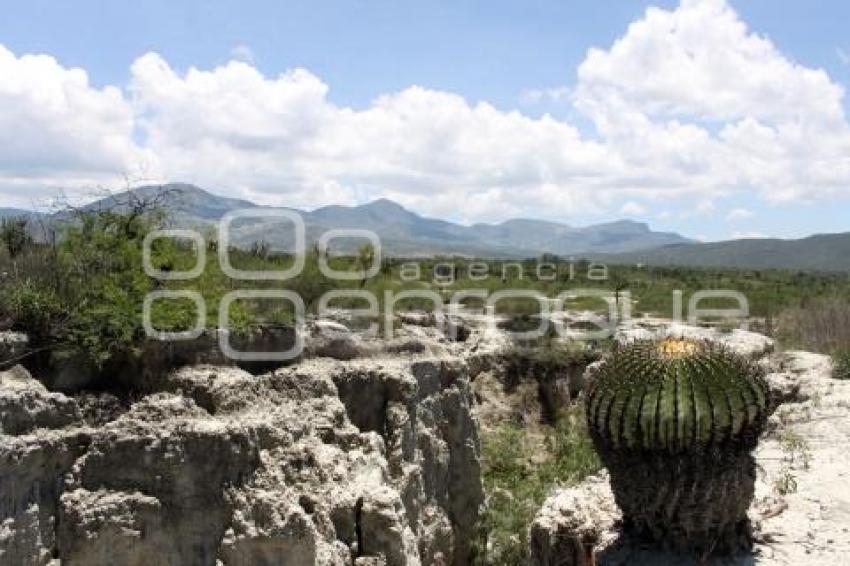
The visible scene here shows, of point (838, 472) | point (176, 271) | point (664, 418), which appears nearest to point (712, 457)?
point (664, 418)

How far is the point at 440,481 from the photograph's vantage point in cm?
1080

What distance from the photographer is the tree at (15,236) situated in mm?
11008

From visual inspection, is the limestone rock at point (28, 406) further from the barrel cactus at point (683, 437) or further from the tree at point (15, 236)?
the barrel cactus at point (683, 437)

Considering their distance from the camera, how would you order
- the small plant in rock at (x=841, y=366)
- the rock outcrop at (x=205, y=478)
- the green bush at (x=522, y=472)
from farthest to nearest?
the small plant in rock at (x=841, y=366), the green bush at (x=522, y=472), the rock outcrop at (x=205, y=478)

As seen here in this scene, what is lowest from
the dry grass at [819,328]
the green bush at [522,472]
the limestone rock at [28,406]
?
the green bush at [522,472]

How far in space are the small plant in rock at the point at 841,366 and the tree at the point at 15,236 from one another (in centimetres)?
1314

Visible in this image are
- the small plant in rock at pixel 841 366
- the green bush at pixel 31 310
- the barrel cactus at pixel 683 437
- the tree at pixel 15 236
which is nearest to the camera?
the barrel cactus at pixel 683 437

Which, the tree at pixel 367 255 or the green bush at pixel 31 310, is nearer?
the green bush at pixel 31 310

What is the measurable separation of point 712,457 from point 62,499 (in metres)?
5.35

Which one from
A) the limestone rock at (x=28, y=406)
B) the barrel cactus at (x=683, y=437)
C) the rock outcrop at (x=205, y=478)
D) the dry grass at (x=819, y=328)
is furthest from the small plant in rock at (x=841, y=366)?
the limestone rock at (x=28, y=406)

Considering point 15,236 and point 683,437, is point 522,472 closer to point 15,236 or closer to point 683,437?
point 683,437

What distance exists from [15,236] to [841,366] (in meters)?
13.7

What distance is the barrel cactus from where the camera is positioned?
7.13 metres

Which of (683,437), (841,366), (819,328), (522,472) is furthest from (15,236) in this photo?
(819,328)
